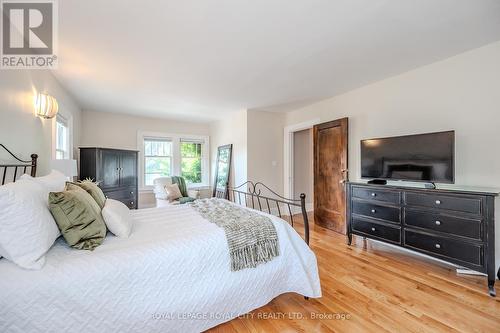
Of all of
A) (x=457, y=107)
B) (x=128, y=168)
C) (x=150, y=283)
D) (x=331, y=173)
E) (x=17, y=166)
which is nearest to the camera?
(x=150, y=283)

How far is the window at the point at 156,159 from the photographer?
5555 mm

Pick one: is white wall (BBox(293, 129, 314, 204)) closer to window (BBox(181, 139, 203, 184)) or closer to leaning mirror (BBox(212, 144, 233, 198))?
leaning mirror (BBox(212, 144, 233, 198))

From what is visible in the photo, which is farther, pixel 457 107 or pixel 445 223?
pixel 457 107

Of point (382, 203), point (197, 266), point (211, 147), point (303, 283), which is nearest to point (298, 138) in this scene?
point (211, 147)

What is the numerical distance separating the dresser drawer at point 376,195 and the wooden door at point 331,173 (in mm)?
520

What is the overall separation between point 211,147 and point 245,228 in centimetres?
474

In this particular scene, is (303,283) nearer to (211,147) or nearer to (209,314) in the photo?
(209,314)

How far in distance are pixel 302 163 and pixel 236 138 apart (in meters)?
1.78

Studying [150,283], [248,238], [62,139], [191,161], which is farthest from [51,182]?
[191,161]

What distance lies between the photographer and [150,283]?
137 centimetres

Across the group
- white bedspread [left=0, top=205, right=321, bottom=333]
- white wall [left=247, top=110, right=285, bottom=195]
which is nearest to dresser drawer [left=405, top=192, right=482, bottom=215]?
white bedspread [left=0, top=205, right=321, bottom=333]

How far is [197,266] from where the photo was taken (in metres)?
1.52

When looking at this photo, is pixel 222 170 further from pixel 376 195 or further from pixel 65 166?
pixel 376 195

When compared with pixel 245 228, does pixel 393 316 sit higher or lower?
lower
